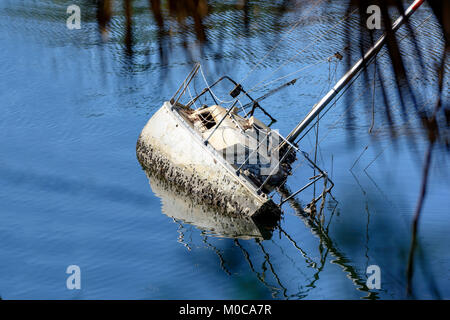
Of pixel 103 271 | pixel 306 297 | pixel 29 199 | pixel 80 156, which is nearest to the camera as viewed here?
pixel 306 297

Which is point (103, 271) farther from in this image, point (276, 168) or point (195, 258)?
point (276, 168)

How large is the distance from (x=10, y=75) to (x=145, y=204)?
12.8m

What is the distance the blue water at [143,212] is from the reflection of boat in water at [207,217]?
35 centimetres

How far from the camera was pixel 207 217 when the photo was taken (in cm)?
2364

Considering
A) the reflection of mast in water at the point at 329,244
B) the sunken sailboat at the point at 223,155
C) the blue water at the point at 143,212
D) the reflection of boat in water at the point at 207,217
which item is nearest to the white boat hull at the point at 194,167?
the sunken sailboat at the point at 223,155

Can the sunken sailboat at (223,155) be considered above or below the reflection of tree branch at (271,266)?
above

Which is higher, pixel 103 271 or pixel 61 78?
pixel 61 78

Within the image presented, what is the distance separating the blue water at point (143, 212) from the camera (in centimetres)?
1950

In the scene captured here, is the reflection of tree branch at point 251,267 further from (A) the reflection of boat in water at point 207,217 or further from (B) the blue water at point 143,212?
(A) the reflection of boat in water at point 207,217

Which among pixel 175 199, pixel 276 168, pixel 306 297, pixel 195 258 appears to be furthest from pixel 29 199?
pixel 306 297

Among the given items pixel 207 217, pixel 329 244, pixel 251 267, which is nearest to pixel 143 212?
pixel 207 217

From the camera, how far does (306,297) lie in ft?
61.8

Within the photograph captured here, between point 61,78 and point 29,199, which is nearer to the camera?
point 29,199

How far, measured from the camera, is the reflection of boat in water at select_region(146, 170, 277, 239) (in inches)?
896
